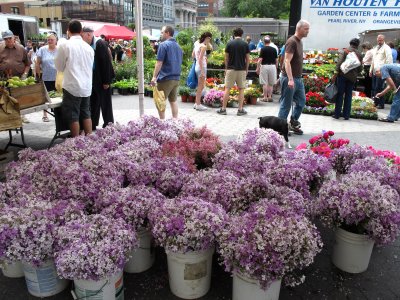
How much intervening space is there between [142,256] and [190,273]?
521 millimetres

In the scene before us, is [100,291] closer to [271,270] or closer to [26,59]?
[271,270]

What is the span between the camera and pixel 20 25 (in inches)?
946

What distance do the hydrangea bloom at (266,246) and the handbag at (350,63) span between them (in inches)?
249

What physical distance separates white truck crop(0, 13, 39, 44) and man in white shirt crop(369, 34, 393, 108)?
19.0 m

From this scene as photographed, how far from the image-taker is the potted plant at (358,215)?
2758 millimetres

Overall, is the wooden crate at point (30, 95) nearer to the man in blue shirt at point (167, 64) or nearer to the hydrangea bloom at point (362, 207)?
the man in blue shirt at point (167, 64)

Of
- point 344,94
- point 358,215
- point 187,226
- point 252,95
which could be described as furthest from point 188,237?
point 252,95

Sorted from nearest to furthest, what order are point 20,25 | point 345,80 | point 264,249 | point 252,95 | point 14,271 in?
point 264,249 < point 14,271 < point 345,80 < point 252,95 < point 20,25

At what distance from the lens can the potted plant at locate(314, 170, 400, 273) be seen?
9.05ft

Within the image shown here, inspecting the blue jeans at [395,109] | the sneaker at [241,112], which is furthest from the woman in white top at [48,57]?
the blue jeans at [395,109]

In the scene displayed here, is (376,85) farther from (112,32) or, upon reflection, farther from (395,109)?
(112,32)

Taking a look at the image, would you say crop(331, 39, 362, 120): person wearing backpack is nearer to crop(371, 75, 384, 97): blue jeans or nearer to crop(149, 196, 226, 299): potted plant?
crop(371, 75, 384, 97): blue jeans

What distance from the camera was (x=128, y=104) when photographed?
1080 cm

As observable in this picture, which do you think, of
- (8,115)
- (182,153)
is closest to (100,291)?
(182,153)
